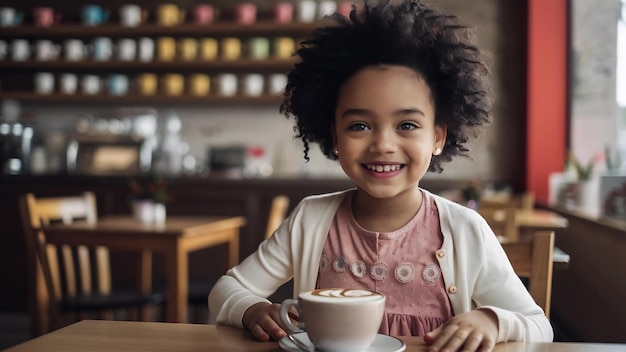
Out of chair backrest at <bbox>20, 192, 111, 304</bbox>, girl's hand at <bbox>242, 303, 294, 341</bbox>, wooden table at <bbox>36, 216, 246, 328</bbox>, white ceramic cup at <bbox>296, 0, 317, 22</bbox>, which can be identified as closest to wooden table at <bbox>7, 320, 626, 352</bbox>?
girl's hand at <bbox>242, 303, 294, 341</bbox>

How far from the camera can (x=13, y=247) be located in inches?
188

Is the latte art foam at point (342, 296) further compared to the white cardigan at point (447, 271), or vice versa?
the white cardigan at point (447, 271)

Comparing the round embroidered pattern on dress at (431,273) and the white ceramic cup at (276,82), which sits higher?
the white ceramic cup at (276,82)

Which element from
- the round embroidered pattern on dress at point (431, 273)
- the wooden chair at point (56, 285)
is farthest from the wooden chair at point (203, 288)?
the round embroidered pattern on dress at point (431, 273)

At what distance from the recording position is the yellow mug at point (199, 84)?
518 centimetres

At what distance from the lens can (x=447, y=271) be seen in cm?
108

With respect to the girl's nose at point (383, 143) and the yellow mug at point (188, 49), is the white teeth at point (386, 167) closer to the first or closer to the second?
the girl's nose at point (383, 143)

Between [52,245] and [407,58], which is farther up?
[407,58]

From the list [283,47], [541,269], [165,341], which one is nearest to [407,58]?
[541,269]

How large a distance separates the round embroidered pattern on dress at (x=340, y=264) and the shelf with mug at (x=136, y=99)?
3.98m

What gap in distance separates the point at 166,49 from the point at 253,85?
709 millimetres

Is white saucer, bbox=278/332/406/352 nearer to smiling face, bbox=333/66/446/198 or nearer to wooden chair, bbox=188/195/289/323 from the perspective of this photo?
smiling face, bbox=333/66/446/198

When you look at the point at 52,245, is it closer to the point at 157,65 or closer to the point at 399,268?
the point at 399,268

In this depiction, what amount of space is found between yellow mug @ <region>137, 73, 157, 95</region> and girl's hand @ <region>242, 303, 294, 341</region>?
4.48 metres
